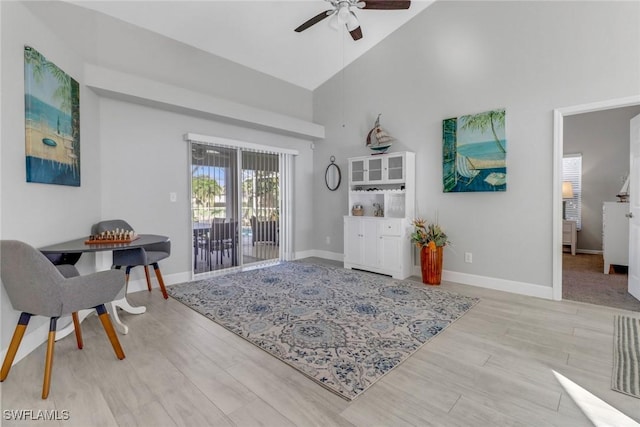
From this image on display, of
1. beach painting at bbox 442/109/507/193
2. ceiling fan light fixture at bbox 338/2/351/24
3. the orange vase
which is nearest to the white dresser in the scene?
beach painting at bbox 442/109/507/193

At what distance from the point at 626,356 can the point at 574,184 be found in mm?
5275

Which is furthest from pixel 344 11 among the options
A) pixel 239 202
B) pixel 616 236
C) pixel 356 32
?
pixel 616 236

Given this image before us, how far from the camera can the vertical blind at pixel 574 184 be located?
6.10m

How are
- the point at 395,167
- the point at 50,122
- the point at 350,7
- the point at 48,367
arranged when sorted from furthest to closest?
the point at 395,167, the point at 350,7, the point at 50,122, the point at 48,367

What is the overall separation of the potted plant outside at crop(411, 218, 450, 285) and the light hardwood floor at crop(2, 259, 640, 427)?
1.22 meters

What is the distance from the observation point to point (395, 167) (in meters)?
4.46

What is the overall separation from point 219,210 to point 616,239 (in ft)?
19.2

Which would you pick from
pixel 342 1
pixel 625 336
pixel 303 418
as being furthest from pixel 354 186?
pixel 303 418

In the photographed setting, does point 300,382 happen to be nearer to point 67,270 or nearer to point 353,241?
point 67,270

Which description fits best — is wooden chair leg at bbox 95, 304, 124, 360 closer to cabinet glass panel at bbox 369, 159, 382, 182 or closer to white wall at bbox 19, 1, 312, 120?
white wall at bbox 19, 1, 312, 120

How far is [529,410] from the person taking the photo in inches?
63.9

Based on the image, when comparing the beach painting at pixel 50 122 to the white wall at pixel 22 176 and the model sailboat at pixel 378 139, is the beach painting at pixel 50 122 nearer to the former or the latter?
the white wall at pixel 22 176

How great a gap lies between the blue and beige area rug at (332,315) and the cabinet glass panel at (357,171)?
1.54 metres

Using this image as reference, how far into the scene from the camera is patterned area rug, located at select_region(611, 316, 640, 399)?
1830 millimetres
